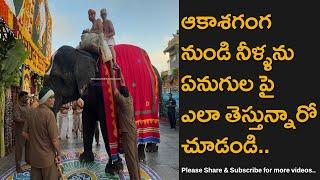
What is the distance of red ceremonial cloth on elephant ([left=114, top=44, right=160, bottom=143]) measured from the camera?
373 inches

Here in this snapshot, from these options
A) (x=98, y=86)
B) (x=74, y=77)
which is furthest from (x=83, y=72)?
(x=98, y=86)

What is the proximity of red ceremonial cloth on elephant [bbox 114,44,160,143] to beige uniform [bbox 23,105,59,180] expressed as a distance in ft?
12.2

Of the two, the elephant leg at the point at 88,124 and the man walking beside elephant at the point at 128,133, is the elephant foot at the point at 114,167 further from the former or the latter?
the man walking beside elephant at the point at 128,133

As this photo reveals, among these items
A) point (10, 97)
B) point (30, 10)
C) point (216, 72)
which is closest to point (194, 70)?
point (216, 72)

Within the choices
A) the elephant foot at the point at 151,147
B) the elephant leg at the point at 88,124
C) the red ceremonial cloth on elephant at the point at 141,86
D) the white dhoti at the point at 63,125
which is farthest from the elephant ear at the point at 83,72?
the white dhoti at the point at 63,125

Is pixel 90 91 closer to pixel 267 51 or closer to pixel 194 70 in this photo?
pixel 194 70

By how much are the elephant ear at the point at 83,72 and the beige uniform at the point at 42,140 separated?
2184 millimetres

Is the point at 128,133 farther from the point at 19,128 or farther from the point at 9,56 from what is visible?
the point at 9,56

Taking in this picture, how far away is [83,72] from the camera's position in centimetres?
799

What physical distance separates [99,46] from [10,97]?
3.98 meters

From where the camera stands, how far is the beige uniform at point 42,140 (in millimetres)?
5699

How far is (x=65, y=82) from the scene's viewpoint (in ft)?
26.6

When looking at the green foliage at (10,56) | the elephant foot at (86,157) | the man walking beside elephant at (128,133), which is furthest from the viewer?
the elephant foot at (86,157)

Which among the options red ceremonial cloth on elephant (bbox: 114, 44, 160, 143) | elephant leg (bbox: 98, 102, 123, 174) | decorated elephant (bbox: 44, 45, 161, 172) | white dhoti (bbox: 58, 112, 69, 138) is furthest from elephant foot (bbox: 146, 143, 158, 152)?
white dhoti (bbox: 58, 112, 69, 138)
